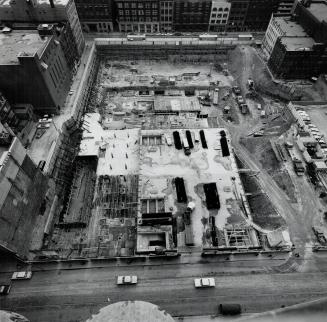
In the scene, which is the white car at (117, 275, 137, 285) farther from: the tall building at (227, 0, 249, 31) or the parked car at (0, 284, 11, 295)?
the tall building at (227, 0, 249, 31)

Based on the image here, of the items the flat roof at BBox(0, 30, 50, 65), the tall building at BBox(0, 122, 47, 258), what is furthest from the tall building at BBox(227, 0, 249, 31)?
the tall building at BBox(0, 122, 47, 258)

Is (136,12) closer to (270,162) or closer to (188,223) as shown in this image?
(270,162)

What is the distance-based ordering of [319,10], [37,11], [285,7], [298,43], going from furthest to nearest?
[285,7]
[319,10]
[298,43]
[37,11]

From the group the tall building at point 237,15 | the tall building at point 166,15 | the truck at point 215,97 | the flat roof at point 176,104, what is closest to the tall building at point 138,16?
the tall building at point 166,15

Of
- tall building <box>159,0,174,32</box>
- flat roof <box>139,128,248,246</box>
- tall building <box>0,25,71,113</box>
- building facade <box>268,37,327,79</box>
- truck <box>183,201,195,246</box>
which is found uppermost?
tall building <box>159,0,174,32</box>

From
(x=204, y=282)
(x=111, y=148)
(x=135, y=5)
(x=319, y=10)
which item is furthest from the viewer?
(x=135, y=5)

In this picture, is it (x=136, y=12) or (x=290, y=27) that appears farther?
(x=136, y=12)

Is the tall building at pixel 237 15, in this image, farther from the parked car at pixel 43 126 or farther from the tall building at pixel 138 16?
the parked car at pixel 43 126

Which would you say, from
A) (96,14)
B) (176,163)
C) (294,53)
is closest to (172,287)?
(176,163)
